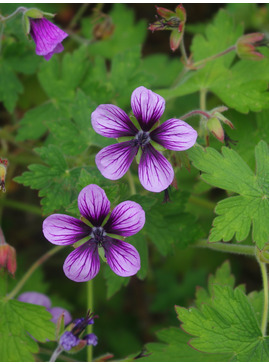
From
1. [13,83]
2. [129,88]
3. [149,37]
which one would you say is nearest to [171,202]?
[129,88]

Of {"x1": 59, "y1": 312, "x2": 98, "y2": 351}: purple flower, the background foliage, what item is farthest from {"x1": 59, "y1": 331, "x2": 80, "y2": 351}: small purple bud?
the background foliage

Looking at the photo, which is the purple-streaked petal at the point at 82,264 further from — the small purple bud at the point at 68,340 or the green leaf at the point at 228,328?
the green leaf at the point at 228,328

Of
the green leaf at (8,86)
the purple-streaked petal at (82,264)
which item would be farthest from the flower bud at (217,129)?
the green leaf at (8,86)

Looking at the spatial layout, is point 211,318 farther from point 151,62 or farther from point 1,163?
point 151,62

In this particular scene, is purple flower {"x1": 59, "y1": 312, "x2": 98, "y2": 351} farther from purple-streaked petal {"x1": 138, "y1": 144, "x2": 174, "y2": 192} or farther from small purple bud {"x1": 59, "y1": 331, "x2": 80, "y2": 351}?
purple-streaked petal {"x1": 138, "y1": 144, "x2": 174, "y2": 192}

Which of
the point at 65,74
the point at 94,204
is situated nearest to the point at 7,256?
the point at 94,204

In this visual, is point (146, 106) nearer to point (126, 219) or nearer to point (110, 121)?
point (110, 121)
